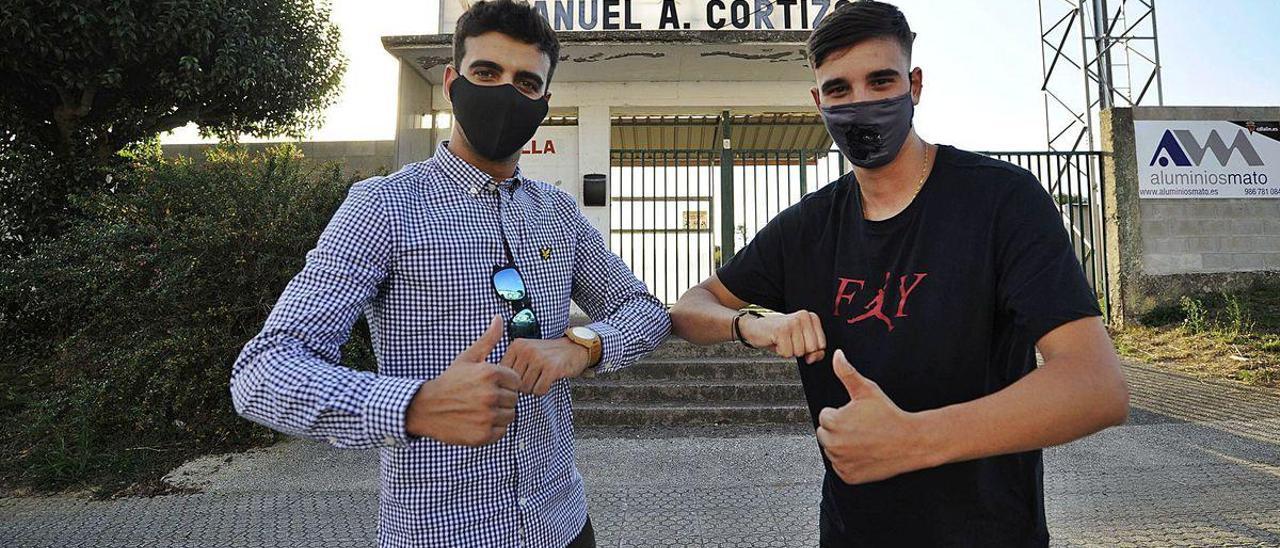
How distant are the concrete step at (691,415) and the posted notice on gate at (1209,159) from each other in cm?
565

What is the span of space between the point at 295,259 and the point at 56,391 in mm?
2340

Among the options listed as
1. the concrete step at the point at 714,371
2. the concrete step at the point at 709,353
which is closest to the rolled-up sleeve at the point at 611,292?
the concrete step at the point at 714,371

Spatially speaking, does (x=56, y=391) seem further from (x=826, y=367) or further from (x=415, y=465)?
(x=826, y=367)

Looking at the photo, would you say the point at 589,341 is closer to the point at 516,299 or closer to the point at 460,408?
the point at 516,299

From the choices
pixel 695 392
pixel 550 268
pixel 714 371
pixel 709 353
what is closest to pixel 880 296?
pixel 550 268

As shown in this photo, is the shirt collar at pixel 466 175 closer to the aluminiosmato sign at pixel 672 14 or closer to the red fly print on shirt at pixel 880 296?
the red fly print on shirt at pixel 880 296

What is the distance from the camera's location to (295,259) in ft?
16.7

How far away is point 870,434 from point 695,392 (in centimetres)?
456

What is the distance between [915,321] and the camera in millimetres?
1267

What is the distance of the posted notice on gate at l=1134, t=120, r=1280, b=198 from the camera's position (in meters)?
7.52

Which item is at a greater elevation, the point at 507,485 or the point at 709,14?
the point at 709,14

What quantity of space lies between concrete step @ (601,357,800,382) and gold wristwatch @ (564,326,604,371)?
14.5 ft

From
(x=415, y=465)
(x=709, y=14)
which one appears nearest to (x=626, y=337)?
(x=415, y=465)

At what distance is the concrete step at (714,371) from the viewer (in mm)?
5758
